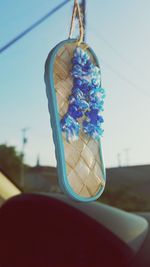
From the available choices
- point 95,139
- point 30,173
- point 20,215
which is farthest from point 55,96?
point 30,173

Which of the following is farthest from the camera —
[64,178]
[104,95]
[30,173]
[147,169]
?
[30,173]

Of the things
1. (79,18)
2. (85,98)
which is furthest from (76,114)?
(79,18)

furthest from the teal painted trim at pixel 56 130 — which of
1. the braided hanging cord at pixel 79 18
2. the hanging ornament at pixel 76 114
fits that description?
the braided hanging cord at pixel 79 18

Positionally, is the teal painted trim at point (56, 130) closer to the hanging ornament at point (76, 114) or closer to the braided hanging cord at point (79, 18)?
the hanging ornament at point (76, 114)

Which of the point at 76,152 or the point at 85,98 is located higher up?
the point at 85,98

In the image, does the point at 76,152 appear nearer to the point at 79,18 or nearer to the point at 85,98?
the point at 85,98

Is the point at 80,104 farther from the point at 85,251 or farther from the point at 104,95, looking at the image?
the point at 85,251
